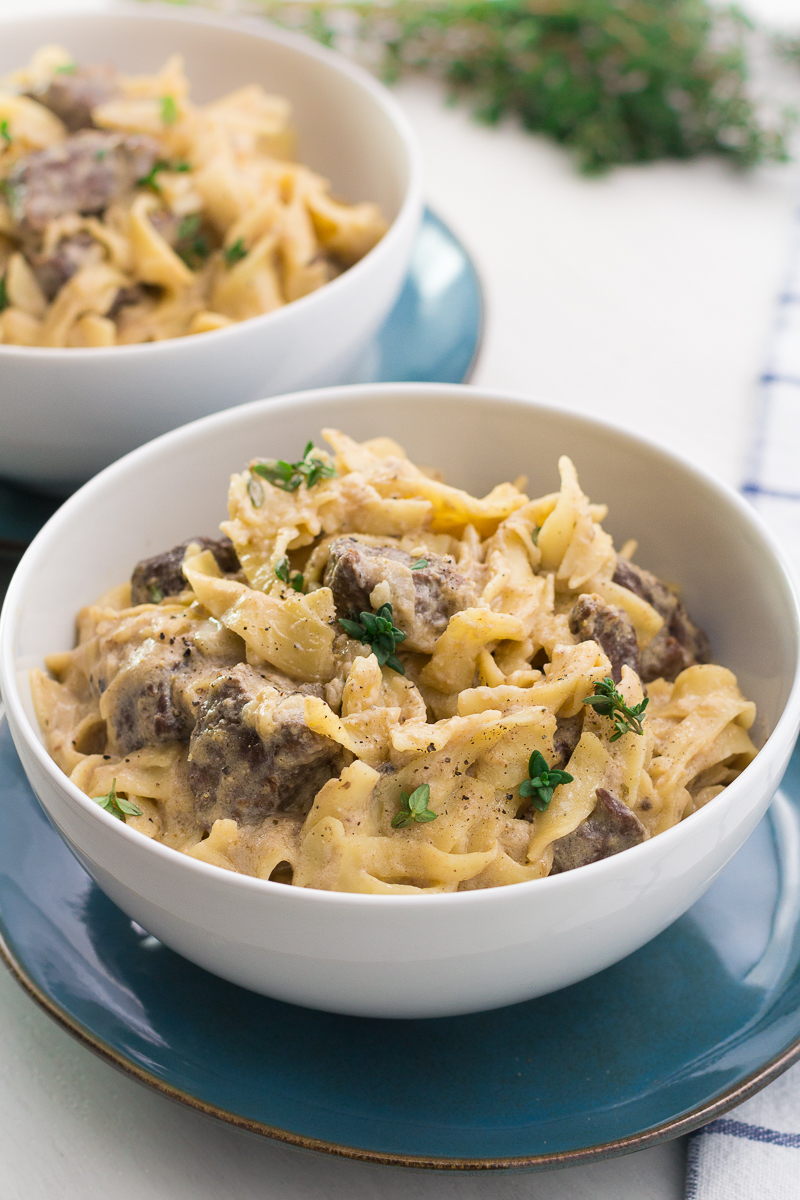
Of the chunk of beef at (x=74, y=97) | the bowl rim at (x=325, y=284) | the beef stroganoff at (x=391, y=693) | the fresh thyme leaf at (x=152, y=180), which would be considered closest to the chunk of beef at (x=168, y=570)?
the beef stroganoff at (x=391, y=693)

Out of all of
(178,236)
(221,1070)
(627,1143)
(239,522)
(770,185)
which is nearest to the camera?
(627,1143)

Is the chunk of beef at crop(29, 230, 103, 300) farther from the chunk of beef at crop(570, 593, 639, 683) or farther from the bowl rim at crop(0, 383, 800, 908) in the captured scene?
the chunk of beef at crop(570, 593, 639, 683)

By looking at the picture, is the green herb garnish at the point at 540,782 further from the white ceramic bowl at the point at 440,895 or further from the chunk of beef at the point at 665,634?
the chunk of beef at the point at 665,634

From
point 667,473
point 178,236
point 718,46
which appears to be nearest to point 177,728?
point 667,473

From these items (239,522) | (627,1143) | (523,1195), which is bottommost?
(523,1195)

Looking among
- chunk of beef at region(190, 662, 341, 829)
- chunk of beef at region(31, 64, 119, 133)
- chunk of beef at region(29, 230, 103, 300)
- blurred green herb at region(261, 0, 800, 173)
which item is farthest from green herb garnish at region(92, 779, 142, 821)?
blurred green herb at region(261, 0, 800, 173)

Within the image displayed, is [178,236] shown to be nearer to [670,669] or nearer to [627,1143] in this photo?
[670,669]

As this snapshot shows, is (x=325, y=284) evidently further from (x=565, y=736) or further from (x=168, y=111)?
(x=565, y=736)

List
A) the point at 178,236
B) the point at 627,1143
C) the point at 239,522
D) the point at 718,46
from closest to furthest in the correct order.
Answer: the point at 627,1143 < the point at 239,522 < the point at 178,236 < the point at 718,46
